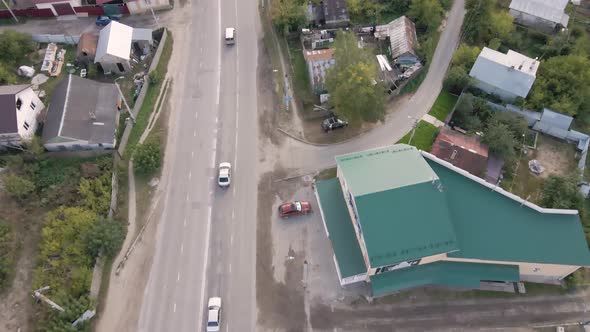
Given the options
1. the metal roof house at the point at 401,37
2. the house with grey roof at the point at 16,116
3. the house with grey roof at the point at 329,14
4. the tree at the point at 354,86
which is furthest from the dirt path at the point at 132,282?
the metal roof house at the point at 401,37

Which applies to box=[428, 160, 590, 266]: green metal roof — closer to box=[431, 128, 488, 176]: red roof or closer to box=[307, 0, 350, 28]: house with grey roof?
box=[431, 128, 488, 176]: red roof

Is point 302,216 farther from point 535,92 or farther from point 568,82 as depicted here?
point 568,82

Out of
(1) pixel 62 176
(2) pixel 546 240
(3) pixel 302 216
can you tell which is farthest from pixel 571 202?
(1) pixel 62 176

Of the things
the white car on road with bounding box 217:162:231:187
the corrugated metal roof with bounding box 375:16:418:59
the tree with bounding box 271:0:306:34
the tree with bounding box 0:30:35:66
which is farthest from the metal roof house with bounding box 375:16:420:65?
the tree with bounding box 0:30:35:66

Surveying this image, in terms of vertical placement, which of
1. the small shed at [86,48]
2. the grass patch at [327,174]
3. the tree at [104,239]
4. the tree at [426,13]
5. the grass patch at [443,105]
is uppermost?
the tree at [426,13]

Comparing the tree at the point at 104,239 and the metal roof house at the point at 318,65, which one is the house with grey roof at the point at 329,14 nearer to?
the metal roof house at the point at 318,65

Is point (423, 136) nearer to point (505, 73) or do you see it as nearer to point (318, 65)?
point (505, 73)

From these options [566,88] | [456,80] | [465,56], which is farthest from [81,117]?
[566,88]
